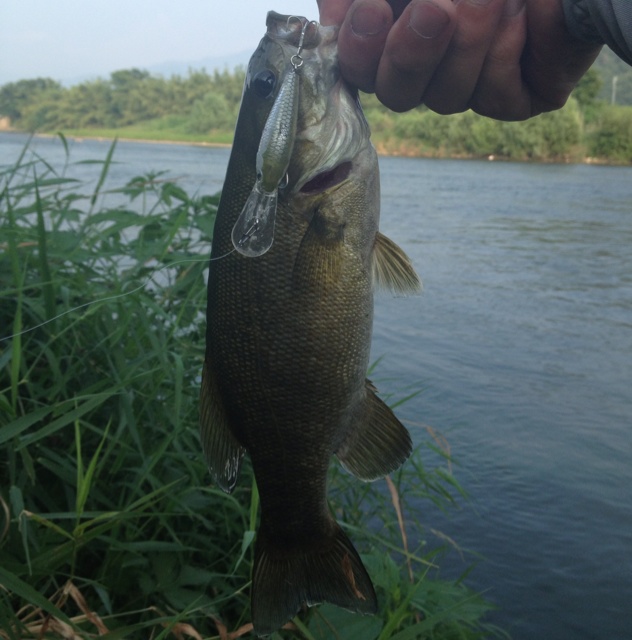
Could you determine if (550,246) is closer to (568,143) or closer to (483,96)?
(483,96)

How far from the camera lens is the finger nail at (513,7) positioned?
6.24 feet

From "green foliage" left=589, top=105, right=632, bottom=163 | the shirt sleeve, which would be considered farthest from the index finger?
"green foliage" left=589, top=105, right=632, bottom=163

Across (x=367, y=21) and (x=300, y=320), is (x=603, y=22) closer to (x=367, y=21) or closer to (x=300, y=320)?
(x=367, y=21)

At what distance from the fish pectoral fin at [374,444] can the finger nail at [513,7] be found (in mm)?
972

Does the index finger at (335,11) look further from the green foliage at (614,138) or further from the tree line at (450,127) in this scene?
the green foliage at (614,138)

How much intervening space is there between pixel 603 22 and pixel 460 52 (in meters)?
0.31

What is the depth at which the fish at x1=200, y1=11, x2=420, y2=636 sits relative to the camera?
184 centimetres

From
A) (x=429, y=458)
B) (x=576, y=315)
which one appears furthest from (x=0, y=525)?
(x=576, y=315)

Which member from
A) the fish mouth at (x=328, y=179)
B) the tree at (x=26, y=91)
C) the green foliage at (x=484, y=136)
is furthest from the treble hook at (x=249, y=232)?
the green foliage at (x=484, y=136)

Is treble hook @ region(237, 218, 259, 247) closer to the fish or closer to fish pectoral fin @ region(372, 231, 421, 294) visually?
the fish

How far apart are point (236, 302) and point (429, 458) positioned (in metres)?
3.27

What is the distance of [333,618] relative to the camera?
8.23 ft

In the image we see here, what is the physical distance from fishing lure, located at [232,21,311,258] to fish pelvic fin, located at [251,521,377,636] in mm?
771

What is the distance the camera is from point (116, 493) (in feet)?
9.20
